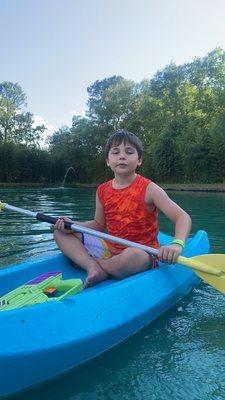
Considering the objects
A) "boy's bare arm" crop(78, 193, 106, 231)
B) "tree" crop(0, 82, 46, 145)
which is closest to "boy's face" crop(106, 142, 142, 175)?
"boy's bare arm" crop(78, 193, 106, 231)

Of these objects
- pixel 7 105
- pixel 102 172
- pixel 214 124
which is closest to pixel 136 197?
pixel 214 124

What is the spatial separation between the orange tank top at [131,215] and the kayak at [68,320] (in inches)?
9.2

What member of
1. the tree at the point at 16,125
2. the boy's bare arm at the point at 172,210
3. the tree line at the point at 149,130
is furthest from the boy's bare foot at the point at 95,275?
the tree at the point at 16,125

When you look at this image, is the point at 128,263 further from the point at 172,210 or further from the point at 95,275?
the point at 172,210

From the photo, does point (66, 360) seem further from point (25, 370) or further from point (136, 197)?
point (136, 197)

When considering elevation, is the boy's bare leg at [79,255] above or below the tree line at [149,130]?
below

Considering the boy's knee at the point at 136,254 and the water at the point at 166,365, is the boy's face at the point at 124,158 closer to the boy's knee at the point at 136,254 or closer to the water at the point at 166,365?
the boy's knee at the point at 136,254

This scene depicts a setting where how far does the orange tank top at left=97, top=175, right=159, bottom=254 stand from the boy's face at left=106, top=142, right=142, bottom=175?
0.34 feet

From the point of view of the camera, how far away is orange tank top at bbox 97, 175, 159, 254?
272 centimetres

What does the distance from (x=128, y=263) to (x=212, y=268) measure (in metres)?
0.49

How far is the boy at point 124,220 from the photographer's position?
8.51 feet

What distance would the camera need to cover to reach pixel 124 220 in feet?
9.16

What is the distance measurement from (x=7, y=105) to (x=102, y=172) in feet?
40.5

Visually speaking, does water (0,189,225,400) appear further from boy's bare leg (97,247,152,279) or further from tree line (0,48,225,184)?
tree line (0,48,225,184)
